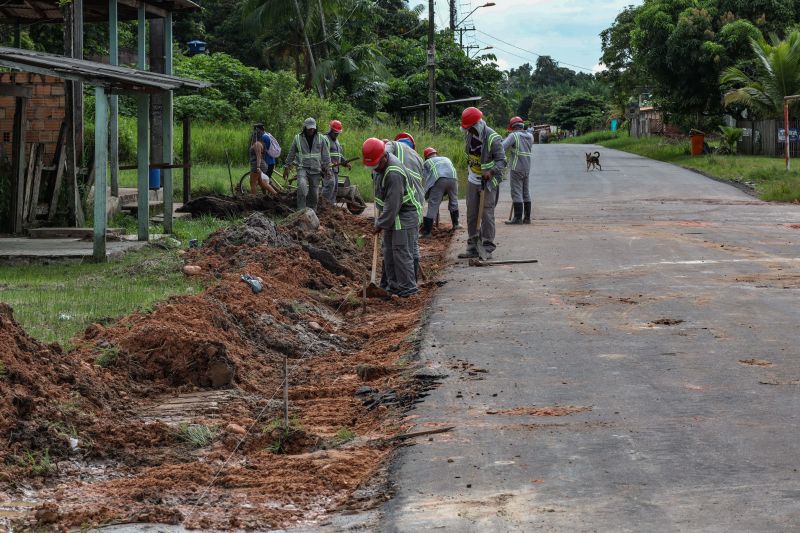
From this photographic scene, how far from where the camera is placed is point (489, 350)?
31.4 feet

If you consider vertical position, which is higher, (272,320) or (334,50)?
(334,50)

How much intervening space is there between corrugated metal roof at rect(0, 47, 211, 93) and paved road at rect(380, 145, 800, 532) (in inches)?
195

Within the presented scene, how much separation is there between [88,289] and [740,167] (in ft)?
97.7

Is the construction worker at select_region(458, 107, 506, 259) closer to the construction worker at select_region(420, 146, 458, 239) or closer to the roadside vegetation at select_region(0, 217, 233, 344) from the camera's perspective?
the construction worker at select_region(420, 146, 458, 239)

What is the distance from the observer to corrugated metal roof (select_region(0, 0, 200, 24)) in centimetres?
1975

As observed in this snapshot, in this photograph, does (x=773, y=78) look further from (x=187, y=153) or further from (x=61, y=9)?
(x=61, y=9)

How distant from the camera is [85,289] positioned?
1212 cm

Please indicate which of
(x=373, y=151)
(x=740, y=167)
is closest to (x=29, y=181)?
(x=373, y=151)

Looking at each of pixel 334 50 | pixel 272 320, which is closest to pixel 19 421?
pixel 272 320

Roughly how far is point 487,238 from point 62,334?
27.1 ft

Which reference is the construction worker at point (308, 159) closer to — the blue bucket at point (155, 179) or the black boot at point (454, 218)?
the black boot at point (454, 218)

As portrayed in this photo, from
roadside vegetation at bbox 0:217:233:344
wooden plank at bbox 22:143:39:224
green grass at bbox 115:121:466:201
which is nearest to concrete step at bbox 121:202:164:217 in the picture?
wooden plank at bbox 22:143:39:224

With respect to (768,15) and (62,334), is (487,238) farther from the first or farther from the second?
(768,15)

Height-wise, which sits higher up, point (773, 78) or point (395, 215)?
point (773, 78)
